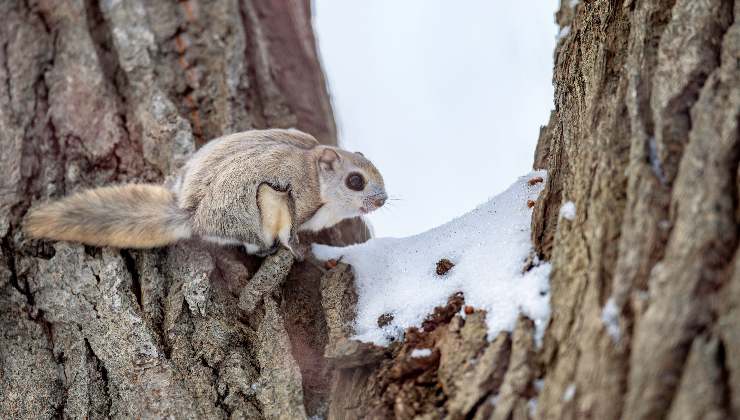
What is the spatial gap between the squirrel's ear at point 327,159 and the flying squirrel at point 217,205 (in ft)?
0.18

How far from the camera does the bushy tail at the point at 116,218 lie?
3104 millimetres

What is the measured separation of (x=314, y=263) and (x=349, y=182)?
793mm

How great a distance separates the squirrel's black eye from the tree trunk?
13.1 inches

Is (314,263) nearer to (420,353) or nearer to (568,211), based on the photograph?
(420,353)

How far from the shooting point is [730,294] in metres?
1.56

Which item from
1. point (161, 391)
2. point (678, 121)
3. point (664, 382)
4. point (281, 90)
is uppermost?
point (281, 90)

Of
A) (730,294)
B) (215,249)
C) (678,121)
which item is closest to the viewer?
(730,294)

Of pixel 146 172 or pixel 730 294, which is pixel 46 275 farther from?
pixel 730 294

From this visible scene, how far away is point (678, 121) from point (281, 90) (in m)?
2.93

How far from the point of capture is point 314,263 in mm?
3373

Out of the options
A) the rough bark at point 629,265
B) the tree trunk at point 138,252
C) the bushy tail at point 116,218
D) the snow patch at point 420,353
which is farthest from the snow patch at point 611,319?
the bushy tail at point 116,218

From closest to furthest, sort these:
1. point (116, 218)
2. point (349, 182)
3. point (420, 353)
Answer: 1. point (420, 353)
2. point (116, 218)
3. point (349, 182)

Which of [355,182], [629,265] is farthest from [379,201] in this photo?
[629,265]

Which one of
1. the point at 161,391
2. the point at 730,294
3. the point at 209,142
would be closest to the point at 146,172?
the point at 209,142
